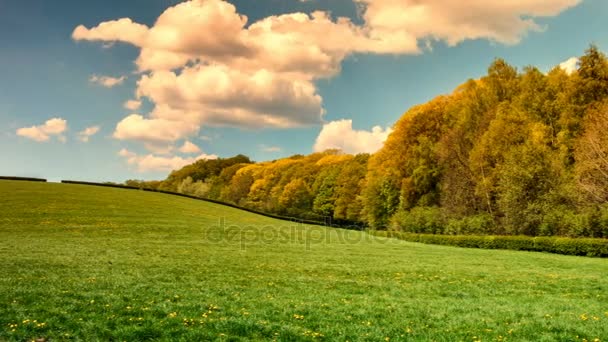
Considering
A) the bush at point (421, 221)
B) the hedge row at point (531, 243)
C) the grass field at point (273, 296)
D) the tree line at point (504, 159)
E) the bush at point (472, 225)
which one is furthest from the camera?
the bush at point (421, 221)

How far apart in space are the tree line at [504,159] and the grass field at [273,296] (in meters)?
16.7

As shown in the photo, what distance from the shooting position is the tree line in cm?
4066

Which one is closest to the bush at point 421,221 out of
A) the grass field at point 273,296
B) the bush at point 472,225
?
the bush at point 472,225

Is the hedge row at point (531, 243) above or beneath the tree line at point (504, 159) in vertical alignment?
beneath

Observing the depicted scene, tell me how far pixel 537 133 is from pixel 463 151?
1121 centimetres

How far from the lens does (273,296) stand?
1439 cm

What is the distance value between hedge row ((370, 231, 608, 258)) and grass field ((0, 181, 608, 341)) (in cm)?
987

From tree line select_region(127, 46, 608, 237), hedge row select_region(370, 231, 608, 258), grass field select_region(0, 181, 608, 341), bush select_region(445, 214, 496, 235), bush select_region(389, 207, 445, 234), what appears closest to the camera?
grass field select_region(0, 181, 608, 341)

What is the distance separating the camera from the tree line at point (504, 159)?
40.7 m

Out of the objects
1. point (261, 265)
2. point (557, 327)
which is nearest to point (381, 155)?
point (261, 265)

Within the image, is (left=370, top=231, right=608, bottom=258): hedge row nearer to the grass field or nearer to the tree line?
the tree line

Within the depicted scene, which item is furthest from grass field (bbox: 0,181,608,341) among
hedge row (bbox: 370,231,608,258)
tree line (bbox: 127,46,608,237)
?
tree line (bbox: 127,46,608,237)

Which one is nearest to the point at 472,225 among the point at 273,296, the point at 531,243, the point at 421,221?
the point at 421,221

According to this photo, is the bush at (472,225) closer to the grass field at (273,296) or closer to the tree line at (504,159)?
the tree line at (504,159)
